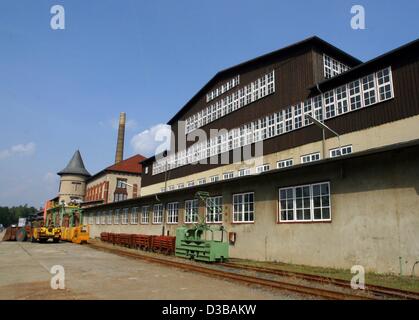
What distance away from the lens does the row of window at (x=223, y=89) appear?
30234mm

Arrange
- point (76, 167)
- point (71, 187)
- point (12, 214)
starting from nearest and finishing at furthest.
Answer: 1. point (71, 187)
2. point (76, 167)
3. point (12, 214)

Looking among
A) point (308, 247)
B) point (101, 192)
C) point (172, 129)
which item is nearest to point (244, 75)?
point (172, 129)

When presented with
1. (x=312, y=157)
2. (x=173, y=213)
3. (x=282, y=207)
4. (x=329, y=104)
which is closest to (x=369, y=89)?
(x=329, y=104)

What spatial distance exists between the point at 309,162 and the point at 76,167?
66821 mm

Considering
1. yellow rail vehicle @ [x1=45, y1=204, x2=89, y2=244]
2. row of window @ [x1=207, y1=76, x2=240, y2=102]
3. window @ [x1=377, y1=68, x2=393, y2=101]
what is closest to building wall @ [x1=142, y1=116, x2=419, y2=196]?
window @ [x1=377, y1=68, x2=393, y2=101]

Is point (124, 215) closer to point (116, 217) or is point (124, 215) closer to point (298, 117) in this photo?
point (116, 217)

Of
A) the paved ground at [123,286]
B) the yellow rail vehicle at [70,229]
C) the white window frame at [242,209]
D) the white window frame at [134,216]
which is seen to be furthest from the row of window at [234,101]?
the paved ground at [123,286]

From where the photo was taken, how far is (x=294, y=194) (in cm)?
1577

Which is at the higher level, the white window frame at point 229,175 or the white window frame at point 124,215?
the white window frame at point 229,175

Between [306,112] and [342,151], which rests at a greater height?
[306,112]

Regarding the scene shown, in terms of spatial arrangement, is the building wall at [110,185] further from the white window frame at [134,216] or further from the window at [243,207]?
the window at [243,207]

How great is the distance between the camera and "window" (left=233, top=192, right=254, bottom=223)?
18.2 m

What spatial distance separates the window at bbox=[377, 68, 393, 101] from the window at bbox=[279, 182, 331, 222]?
6954 mm

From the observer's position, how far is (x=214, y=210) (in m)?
21.2
